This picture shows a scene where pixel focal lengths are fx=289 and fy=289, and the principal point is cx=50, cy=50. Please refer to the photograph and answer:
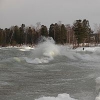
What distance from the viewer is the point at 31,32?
5605 inches

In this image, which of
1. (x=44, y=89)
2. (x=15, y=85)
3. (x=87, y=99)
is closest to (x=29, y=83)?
(x=15, y=85)

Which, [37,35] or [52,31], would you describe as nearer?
[52,31]

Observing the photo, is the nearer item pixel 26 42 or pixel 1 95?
pixel 1 95

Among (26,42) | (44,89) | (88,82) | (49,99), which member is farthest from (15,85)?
Answer: (26,42)

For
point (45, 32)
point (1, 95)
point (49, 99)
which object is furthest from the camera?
point (45, 32)

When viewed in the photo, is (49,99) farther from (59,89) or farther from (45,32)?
(45,32)

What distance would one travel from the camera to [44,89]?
13.9 metres

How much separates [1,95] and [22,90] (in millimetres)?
1501

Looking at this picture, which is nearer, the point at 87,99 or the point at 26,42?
the point at 87,99

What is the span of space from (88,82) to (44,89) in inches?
123

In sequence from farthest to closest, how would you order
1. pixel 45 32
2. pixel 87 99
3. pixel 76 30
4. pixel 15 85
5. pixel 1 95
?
pixel 45 32 → pixel 76 30 → pixel 15 85 → pixel 1 95 → pixel 87 99

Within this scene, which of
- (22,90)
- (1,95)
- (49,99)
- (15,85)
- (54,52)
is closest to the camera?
(49,99)

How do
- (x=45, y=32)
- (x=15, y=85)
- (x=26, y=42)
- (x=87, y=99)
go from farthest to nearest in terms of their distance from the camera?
(x=26, y=42) < (x=45, y=32) < (x=15, y=85) < (x=87, y=99)

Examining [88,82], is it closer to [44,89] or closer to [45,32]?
[44,89]
